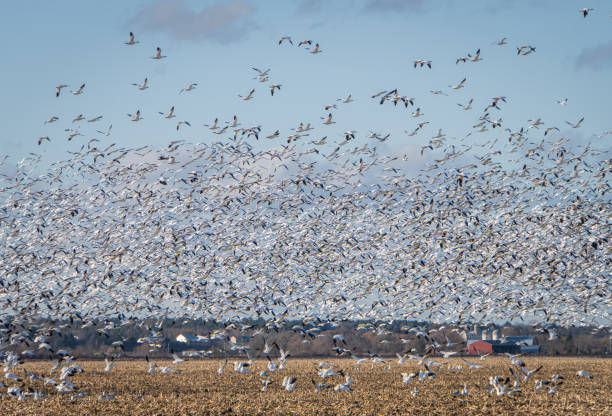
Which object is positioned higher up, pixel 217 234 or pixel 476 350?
pixel 217 234

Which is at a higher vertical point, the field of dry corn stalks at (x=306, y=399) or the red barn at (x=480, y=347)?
the field of dry corn stalks at (x=306, y=399)

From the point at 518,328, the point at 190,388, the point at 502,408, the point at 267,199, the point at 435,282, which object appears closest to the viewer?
the point at 502,408

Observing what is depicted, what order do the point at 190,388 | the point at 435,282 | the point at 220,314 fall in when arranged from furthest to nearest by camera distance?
1. the point at 435,282
2. the point at 220,314
3. the point at 190,388

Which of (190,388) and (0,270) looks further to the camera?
(0,270)

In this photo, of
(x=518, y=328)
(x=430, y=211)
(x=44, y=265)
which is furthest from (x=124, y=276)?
(x=518, y=328)

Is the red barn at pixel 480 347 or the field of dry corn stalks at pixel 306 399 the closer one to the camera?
the field of dry corn stalks at pixel 306 399

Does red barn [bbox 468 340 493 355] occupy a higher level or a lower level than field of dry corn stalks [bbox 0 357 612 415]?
lower

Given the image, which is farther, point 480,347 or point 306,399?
point 480,347

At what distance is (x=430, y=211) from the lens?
45344mm

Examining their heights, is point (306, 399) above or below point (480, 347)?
above

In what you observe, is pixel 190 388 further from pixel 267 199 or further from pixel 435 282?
pixel 435 282

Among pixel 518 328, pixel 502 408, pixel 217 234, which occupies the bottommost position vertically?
pixel 518 328

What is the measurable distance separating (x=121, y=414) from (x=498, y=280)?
34681 millimetres

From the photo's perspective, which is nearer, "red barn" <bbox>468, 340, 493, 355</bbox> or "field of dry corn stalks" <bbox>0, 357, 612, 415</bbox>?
"field of dry corn stalks" <bbox>0, 357, 612, 415</bbox>
